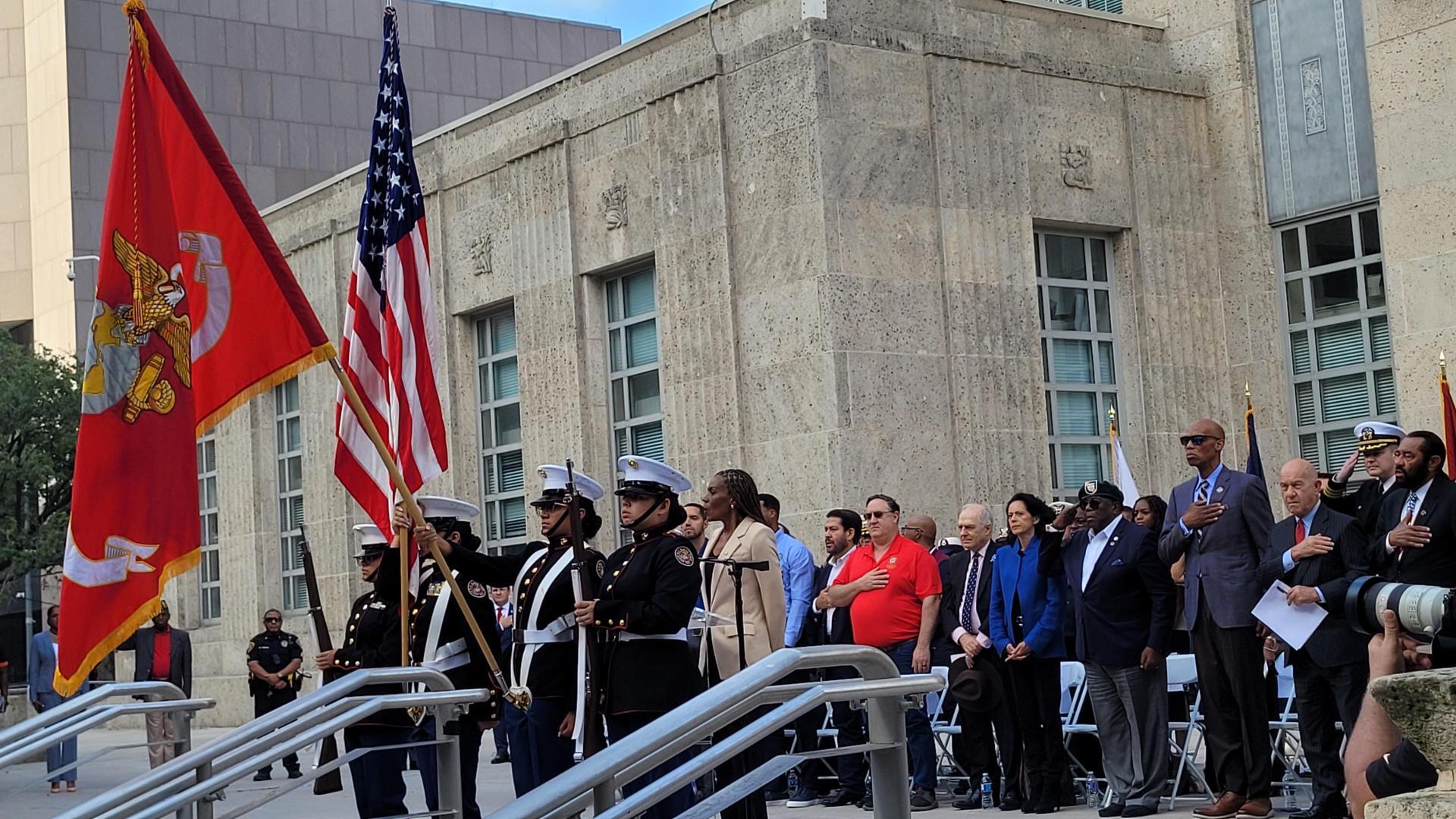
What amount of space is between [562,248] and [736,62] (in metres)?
3.15

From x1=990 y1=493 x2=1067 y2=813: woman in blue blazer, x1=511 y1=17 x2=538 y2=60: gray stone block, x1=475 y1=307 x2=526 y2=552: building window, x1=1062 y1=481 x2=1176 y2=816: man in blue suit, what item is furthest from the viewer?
x1=511 y1=17 x2=538 y2=60: gray stone block

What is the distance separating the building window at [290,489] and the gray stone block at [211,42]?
22.5m

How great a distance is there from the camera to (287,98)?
46.1 metres

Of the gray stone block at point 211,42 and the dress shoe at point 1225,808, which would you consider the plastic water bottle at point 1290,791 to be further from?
the gray stone block at point 211,42

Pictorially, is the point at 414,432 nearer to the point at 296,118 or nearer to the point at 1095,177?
the point at 1095,177

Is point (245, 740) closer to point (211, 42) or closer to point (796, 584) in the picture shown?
point (796, 584)

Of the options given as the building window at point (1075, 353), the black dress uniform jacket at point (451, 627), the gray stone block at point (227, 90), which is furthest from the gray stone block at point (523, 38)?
the black dress uniform jacket at point (451, 627)

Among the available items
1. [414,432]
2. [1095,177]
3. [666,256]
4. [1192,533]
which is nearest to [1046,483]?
[1095,177]

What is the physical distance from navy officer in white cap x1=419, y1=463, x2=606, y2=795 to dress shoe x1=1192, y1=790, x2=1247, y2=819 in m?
3.54

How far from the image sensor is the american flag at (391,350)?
9172 mm

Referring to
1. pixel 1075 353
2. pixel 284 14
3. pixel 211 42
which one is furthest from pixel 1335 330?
pixel 284 14

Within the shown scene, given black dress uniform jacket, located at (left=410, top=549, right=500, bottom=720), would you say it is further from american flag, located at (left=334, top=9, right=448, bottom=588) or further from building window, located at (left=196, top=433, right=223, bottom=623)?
building window, located at (left=196, top=433, right=223, bottom=623)

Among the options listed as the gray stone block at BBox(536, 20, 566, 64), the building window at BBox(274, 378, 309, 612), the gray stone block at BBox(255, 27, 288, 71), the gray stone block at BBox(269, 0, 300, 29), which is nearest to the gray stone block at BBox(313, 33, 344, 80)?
the gray stone block at BBox(269, 0, 300, 29)

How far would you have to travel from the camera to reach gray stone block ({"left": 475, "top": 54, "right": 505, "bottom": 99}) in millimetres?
50562
